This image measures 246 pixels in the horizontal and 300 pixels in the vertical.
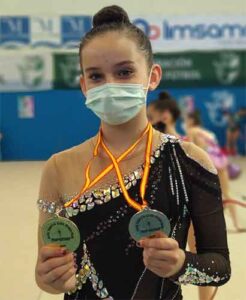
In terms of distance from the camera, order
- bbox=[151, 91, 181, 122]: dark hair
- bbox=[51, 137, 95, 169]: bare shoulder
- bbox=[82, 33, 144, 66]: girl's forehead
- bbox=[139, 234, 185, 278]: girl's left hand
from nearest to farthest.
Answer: bbox=[139, 234, 185, 278]: girl's left hand
bbox=[82, 33, 144, 66]: girl's forehead
bbox=[51, 137, 95, 169]: bare shoulder
bbox=[151, 91, 181, 122]: dark hair

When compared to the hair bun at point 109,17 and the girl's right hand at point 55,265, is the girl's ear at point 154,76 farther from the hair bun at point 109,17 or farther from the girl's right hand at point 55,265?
the girl's right hand at point 55,265

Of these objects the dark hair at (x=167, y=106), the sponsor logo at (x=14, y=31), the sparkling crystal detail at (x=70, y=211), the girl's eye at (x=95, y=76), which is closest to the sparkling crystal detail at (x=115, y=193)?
the sparkling crystal detail at (x=70, y=211)

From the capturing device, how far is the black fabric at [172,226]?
1.12 meters

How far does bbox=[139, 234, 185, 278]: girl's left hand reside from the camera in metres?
0.95

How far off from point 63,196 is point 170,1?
25.3 ft

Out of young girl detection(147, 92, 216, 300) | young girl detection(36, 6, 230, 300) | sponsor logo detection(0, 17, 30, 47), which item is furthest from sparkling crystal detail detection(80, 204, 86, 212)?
sponsor logo detection(0, 17, 30, 47)

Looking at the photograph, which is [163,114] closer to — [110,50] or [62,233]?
[110,50]

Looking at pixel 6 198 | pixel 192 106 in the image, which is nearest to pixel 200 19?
pixel 192 106

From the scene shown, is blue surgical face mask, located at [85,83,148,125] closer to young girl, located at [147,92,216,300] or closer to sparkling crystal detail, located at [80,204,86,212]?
sparkling crystal detail, located at [80,204,86,212]

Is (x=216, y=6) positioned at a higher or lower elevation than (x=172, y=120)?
higher

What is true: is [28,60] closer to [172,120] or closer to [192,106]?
[192,106]

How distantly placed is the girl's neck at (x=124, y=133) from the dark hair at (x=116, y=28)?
0.15m

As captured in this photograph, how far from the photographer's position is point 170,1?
8.37 metres

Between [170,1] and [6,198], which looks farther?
[170,1]
